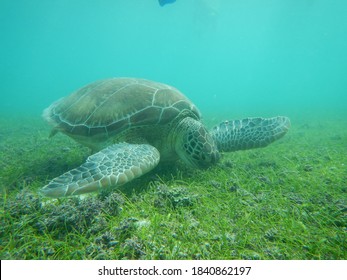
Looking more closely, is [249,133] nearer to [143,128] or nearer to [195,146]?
[195,146]

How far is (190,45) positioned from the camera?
114562mm

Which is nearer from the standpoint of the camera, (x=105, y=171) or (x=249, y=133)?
(x=105, y=171)

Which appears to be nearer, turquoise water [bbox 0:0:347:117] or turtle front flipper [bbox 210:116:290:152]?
turtle front flipper [bbox 210:116:290:152]

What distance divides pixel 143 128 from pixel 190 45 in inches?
4774

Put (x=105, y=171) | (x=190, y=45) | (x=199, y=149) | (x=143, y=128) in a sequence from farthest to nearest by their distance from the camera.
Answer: (x=190, y=45)
(x=143, y=128)
(x=199, y=149)
(x=105, y=171)

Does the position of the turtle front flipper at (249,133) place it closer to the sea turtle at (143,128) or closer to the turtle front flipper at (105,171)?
the sea turtle at (143,128)

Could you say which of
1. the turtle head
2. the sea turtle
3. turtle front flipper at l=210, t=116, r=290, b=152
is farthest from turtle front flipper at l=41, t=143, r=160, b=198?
turtle front flipper at l=210, t=116, r=290, b=152

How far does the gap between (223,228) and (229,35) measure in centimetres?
11601

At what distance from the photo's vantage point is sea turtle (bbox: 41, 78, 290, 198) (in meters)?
3.42

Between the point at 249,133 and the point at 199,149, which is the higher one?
the point at 199,149

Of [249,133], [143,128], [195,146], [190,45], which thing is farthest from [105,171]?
[190,45]

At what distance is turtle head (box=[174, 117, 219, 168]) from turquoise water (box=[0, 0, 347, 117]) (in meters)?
16.1

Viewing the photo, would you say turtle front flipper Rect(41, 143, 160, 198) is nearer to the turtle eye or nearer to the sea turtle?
the sea turtle
